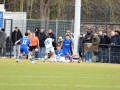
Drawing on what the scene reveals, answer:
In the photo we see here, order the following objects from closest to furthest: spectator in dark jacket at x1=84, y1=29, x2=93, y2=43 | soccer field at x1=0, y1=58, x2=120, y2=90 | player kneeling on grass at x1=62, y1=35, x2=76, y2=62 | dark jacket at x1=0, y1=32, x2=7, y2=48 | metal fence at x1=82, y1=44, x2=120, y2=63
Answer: soccer field at x1=0, y1=58, x2=120, y2=90 < player kneeling on grass at x1=62, y1=35, x2=76, y2=62 < metal fence at x1=82, y1=44, x2=120, y2=63 < spectator in dark jacket at x1=84, y1=29, x2=93, y2=43 < dark jacket at x1=0, y1=32, x2=7, y2=48

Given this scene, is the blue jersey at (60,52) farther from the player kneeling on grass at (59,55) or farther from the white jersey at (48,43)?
the white jersey at (48,43)

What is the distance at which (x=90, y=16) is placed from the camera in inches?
1570

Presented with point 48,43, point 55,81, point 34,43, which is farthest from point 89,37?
point 55,81

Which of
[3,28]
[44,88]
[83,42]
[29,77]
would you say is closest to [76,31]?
[83,42]

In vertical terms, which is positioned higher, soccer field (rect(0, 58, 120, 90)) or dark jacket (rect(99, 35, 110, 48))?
dark jacket (rect(99, 35, 110, 48))

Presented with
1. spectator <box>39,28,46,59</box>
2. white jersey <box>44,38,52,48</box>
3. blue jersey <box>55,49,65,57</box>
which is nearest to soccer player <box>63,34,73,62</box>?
blue jersey <box>55,49,65,57</box>

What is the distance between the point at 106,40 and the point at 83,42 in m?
1.45

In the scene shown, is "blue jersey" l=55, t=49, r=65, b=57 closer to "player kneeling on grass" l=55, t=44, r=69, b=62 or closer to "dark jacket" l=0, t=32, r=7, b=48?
"player kneeling on grass" l=55, t=44, r=69, b=62

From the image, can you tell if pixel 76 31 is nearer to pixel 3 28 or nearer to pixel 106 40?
pixel 106 40

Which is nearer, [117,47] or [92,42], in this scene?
[117,47]

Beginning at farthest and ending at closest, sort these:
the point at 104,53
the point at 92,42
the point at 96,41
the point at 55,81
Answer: the point at 104,53
the point at 92,42
the point at 96,41
the point at 55,81

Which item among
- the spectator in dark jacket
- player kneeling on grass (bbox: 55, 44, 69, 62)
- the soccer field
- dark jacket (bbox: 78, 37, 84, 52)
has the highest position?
the spectator in dark jacket

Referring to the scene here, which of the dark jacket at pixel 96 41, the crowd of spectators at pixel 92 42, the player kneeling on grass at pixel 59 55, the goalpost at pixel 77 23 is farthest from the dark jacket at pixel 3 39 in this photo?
the dark jacket at pixel 96 41

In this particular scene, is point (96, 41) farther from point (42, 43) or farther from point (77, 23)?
point (42, 43)
